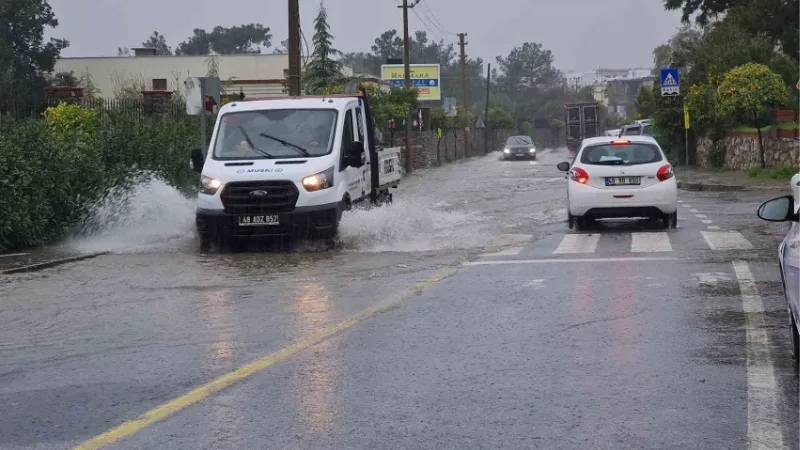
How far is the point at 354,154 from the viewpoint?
676 inches

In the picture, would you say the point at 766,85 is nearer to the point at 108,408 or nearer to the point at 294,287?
the point at 294,287

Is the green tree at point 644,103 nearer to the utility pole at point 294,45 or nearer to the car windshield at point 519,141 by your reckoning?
the car windshield at point 519,141

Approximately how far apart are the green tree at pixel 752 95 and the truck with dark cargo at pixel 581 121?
41523 millimetres

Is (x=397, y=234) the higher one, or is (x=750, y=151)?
(x=750, y=151)

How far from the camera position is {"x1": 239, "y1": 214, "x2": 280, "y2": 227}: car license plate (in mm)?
16109

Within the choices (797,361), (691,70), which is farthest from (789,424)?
Answer: (691,70)

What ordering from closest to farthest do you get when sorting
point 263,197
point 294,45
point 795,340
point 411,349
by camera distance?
point 795,340, point 411,349, point 263,197, point 294,45

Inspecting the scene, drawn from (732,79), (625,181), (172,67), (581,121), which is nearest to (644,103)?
(581,121)

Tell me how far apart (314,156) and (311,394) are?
1006 centimetres

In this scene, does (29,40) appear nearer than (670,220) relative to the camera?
No

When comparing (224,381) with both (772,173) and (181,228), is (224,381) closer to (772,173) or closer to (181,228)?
(181,228)

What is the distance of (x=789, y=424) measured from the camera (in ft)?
20.0

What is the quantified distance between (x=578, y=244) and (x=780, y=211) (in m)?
9.39

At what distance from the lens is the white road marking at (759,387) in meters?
5.85
